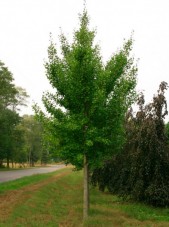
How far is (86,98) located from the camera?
11711 millimetres

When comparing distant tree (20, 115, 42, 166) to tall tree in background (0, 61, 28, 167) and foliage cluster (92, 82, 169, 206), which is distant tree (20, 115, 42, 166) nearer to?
tall tree in background (0, 61, 28, 167)

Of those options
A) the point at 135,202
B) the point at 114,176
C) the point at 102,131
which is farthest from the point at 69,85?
the point at 114,176

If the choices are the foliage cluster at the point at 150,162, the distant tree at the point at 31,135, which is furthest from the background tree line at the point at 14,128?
the foliage cluster at the point at 150,162

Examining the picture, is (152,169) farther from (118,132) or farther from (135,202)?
(118,132)

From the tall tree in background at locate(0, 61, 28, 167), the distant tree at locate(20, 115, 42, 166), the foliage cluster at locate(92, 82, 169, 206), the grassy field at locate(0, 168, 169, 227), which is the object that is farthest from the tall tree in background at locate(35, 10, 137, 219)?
the distant tree at locate(20, 115, 42, 166)

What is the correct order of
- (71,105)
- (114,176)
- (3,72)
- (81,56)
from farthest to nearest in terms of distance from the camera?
(3,72) → (114,176) → (71,105) → (81,56)

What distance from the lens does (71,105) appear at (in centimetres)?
1228

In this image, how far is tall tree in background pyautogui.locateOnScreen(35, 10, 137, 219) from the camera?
1147 cm

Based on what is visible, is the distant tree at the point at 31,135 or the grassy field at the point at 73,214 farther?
the distant tree at the point at 31,135

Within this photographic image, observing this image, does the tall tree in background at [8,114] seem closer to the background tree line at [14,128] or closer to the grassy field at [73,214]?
the background tree line at [14,128]

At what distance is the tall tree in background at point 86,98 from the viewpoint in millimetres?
11469

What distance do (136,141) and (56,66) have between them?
6.27 metres

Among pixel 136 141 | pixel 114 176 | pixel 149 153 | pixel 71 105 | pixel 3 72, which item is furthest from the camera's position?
pixel 3 72

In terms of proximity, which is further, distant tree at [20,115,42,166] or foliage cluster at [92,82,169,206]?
distant tree at [20,115,42,166]
